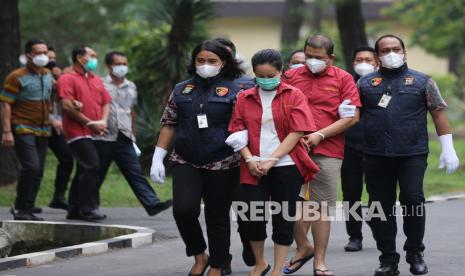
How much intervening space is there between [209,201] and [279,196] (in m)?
0.54

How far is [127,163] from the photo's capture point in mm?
13141

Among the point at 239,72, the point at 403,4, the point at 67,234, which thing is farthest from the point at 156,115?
the point at 403,4

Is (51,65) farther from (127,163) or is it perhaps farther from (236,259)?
(236,259)

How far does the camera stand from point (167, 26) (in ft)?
67.0

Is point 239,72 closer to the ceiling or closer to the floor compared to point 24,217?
closer to the ceiling

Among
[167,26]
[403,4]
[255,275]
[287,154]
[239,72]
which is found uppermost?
[403,4]

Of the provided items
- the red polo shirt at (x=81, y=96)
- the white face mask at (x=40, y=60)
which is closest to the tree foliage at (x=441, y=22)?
the red polo shirt at (x=81, y=96)

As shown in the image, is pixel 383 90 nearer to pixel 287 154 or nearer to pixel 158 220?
pixel 287 154

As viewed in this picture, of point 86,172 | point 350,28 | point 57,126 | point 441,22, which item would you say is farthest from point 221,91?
point 441,22

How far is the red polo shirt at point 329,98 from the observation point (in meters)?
9.08

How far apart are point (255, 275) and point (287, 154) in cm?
88

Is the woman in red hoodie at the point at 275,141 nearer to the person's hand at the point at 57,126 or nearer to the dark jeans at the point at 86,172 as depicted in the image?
the dark jeans at the point at 86,172

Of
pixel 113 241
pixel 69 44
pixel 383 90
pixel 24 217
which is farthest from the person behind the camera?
pixel 69 44

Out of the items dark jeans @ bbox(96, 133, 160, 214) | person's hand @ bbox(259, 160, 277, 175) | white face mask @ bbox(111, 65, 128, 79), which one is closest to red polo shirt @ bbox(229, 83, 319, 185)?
person's hand @ bbox(259, 160, 277, 175)
